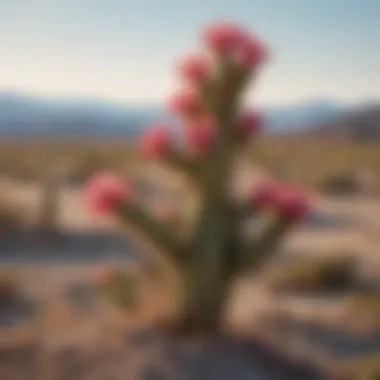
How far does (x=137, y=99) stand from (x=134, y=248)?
1.85 feet

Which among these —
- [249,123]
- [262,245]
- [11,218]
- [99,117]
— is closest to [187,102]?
[249,123]

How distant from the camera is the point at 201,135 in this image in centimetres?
286

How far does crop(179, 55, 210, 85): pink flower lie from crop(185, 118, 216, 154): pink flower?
123 mm

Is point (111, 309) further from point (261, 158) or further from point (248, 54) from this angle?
point (248, 54)

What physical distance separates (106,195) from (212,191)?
32 cm

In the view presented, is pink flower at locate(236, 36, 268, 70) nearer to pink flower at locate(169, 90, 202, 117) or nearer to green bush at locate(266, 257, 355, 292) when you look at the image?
pink flower at locate(169, 90, 202, 117)

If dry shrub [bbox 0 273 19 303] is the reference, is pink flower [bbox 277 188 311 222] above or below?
above

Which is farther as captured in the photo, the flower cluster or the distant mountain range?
the distant mountain range

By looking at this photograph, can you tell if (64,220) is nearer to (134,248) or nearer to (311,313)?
(134,248)

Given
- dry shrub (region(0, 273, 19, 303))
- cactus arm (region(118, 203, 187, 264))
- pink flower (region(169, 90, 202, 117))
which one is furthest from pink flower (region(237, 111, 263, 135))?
dry shrub (region(0, 273, 19, 303))

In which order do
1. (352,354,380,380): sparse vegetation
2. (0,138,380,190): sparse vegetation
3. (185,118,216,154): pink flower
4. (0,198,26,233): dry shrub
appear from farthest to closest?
(0,198,26,233): dry shrub → (0,138,380,190): sparse vegetation → (185,118,216,154): pink flower → (352,354,380,380): sparse vegetation

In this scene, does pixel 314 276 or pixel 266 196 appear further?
pixel 314 276

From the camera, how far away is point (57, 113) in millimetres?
3158

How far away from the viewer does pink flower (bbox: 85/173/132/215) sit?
2.82 metres
